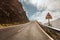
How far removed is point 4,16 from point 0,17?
3372 mm

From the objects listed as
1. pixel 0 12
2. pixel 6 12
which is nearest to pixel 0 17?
pixel 0 12

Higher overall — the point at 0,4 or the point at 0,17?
the point at 0,4

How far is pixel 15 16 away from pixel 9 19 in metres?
9.86

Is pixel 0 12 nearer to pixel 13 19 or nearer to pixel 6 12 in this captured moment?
pixel 6 12

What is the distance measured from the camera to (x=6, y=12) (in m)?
66.9

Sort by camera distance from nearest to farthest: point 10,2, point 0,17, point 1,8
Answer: point 0,17
point 1,8
point 10,2

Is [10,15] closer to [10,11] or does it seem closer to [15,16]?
[10,11]

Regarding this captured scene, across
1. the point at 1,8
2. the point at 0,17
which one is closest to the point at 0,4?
the point at 1,8

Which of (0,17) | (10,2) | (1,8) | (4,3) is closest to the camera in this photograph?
(0,17)

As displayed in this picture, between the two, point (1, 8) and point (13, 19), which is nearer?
point (1, 8)

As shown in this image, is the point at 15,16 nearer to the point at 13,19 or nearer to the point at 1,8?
the point at 13,19

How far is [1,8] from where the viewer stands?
6550 cm

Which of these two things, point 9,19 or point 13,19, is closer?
point 9,19

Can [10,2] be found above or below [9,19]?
above
